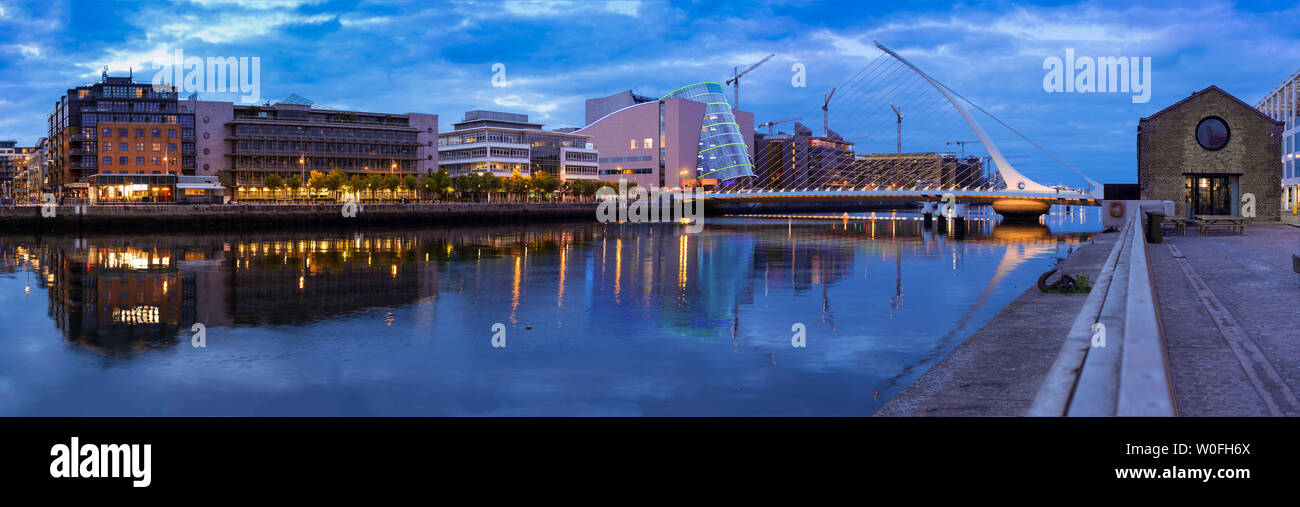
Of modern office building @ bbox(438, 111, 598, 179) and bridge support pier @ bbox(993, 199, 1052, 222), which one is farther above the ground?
modern office building @ bbox(438, 111, 598, 179)

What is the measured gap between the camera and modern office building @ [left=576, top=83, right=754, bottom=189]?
16250cm

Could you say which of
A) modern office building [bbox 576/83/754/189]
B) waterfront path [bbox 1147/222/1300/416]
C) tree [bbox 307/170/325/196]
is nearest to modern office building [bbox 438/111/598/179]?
modern office building [bbox 576/83/754/189]


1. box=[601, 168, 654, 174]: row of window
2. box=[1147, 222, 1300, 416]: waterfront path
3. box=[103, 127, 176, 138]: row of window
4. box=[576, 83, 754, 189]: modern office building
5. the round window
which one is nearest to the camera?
box=[1147, 222, 1300, 416]: waterfront path

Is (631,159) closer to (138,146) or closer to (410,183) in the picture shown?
(410,183)

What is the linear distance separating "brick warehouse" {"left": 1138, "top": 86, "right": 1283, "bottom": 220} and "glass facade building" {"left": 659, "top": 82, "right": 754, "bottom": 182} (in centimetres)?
10681

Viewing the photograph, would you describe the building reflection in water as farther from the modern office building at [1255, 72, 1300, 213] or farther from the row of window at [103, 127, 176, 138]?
the row of window at [103, 127, 176, 138]

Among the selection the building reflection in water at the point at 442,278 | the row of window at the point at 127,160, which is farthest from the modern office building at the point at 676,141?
the building reflection in water at the point at 442,278

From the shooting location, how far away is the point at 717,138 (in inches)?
6471
